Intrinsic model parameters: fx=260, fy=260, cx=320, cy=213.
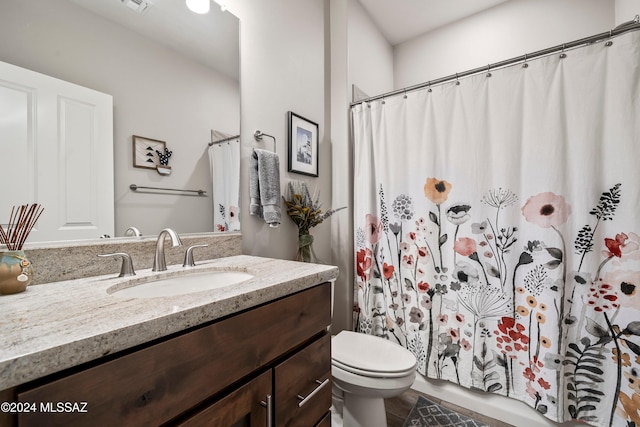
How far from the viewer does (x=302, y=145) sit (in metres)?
1.61

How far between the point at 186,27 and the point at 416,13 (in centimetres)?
191

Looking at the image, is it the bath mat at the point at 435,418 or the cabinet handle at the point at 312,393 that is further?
the bath mat at the point at 435,418

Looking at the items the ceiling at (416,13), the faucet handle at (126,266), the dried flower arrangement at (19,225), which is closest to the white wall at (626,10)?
the ceiling at (416,13)

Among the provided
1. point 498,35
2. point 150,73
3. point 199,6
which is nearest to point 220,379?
point 150,73

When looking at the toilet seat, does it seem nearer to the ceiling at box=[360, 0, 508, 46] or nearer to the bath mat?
the bath mat

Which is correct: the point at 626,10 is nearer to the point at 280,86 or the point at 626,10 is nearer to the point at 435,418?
the point at 280,86

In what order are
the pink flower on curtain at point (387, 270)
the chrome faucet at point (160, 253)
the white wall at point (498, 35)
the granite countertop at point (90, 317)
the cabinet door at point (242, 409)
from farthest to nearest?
the white wall at point (498, 35)
the pink flower on curtain at point (387, 270)
the chrome faucet at point (160, 253)
the cabinet door at point (242, 409)
the granite countertop at point (90, 317)

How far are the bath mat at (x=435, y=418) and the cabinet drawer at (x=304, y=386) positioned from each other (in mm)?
864

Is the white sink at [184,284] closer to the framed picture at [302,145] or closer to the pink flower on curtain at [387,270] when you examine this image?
the framed picture at [302,145]

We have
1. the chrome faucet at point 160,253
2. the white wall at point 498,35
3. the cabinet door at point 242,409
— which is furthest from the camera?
the white wall at point 498,35

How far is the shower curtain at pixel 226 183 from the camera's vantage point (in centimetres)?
115

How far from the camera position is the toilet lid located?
1.12 m

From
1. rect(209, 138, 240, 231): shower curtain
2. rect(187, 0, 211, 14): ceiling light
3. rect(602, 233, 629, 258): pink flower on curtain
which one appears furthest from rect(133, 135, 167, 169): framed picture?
rect(602, 233, 629, 258): pink flower on curtain

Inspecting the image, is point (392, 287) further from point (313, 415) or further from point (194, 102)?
point (194, 102)
